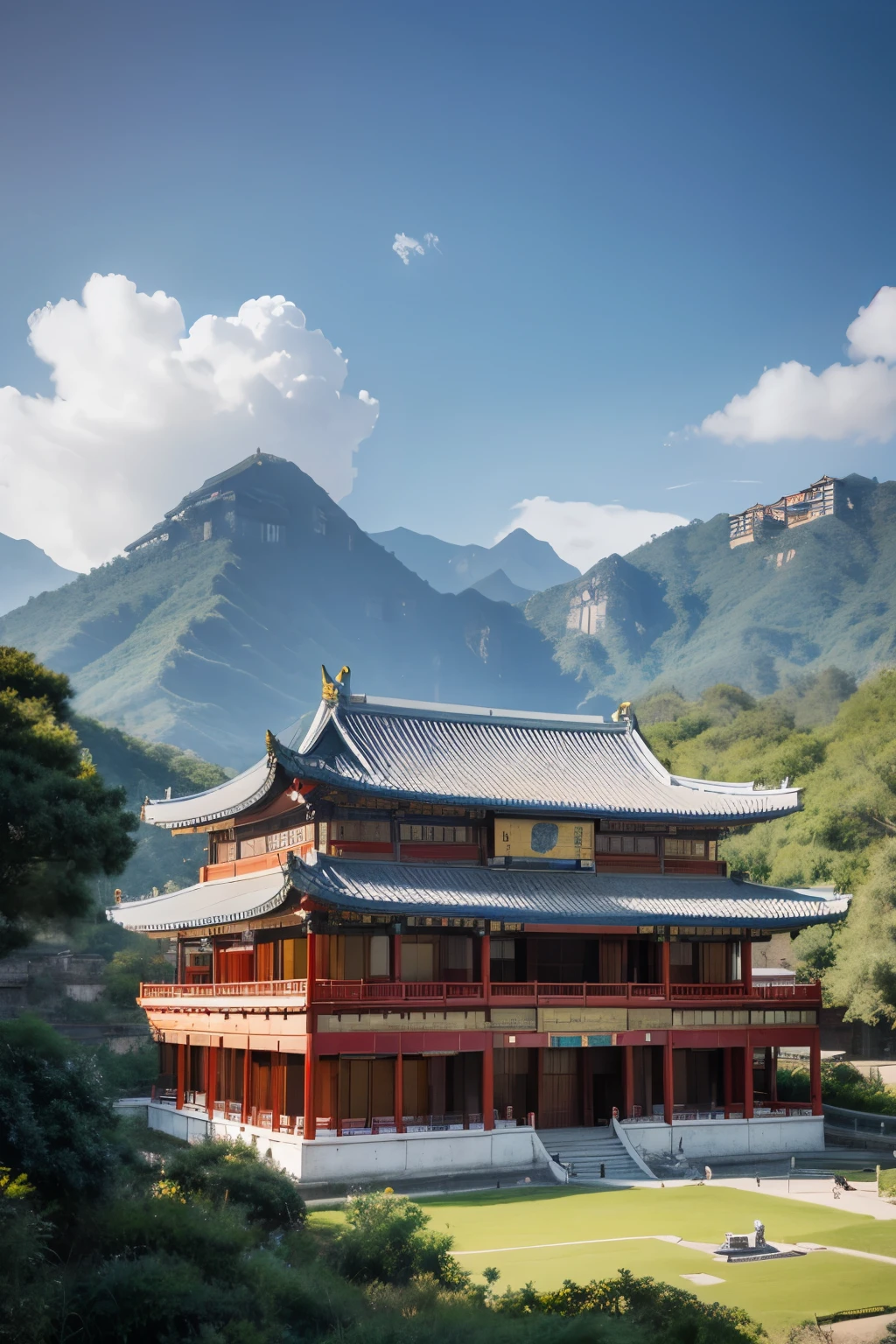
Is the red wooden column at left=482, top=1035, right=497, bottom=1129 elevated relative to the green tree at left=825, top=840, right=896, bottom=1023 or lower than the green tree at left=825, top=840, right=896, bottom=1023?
lower

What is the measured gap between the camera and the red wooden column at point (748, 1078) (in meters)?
39.0

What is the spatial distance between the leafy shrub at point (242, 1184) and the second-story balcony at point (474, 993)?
7007 mm

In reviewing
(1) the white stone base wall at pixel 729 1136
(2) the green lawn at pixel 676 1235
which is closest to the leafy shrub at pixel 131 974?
(1) the white stone base wall at pixel 729 1136

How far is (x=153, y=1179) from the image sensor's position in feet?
80.3

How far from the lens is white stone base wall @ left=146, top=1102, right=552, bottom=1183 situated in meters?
32.1

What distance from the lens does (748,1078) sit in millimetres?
39438

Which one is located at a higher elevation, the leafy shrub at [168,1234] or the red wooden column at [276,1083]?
the leafy shrub at [168,1234]

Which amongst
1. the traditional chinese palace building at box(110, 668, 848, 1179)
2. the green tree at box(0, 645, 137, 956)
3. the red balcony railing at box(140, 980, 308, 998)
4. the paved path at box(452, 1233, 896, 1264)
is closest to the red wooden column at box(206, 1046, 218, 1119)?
the traditional chinese palace building at box(110, 668, 848, 1179)

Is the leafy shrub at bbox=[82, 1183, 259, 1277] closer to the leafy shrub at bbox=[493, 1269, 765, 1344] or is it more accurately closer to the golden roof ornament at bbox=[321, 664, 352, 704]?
the leafy shrub at bbox=[493, 1269, 765, 1344]

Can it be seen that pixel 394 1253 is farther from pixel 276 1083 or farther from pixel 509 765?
pixel 509 765

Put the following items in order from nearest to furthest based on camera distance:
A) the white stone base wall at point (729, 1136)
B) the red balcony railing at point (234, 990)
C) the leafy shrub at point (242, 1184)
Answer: the leafy shrub at point (242, 1184) → the red balcony railing at point (234, 990) → the white stone base wall at point (729, 1136)

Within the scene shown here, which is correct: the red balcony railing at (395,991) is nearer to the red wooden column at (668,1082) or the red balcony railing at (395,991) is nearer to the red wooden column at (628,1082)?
the red wooden column at (628,1082)

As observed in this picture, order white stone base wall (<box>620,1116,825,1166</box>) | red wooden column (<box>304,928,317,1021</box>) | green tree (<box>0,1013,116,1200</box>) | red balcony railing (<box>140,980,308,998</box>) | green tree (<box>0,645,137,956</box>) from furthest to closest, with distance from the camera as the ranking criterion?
white stone base wall (<box>620,1116,825,1166</box>), red balcony railing (<box>140,980,308,998</box>), red wooden column (<box>304,928,317,1021</box>), green tree (<box>0,645,137,956</box>), green tree (<box>0,1013,116,1200</box>)

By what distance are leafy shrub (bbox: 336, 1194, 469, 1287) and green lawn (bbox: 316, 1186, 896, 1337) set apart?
198 cm
